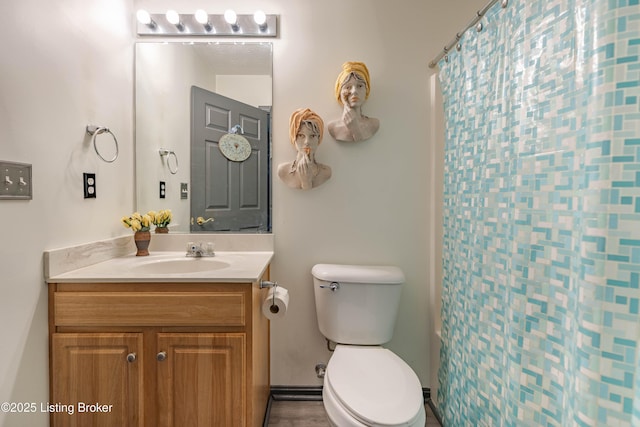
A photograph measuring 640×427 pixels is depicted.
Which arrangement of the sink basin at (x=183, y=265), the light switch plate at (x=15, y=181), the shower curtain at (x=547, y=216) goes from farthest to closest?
the sink basin at (x=183, y=265) < the light switch plate at (x=15, y=181) < the shower curtain at (x=547, y=216)

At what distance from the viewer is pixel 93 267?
1.36 meters

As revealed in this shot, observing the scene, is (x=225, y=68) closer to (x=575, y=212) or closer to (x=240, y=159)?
(x=240, y=159)

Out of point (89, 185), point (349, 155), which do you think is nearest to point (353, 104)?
point (349, 155)

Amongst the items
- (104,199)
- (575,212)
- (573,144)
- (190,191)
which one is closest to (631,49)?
(573,144)

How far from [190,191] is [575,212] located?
1.73 meters

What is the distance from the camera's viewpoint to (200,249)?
5.44 ft

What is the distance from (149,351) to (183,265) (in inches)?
19.7

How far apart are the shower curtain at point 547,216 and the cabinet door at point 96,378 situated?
4.31 ft

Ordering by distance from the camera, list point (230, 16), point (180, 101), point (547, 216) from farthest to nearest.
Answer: point (180, 101) → point (230, 16) → point (547, 216)

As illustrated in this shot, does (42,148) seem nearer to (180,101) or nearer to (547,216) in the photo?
(180,101)

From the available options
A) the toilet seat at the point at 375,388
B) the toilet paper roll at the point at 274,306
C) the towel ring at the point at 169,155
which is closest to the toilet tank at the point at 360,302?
the toilet seat at the point at 375,388

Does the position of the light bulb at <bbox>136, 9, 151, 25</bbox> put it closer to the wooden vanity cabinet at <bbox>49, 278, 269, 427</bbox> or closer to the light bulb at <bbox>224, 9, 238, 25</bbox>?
the light bulb at <bbox>224, 9, 238, 25</bbox>

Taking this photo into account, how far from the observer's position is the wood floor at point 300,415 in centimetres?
161

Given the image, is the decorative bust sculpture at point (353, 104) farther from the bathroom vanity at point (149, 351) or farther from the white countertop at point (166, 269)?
the bathroom vanity at point (149, 351)
